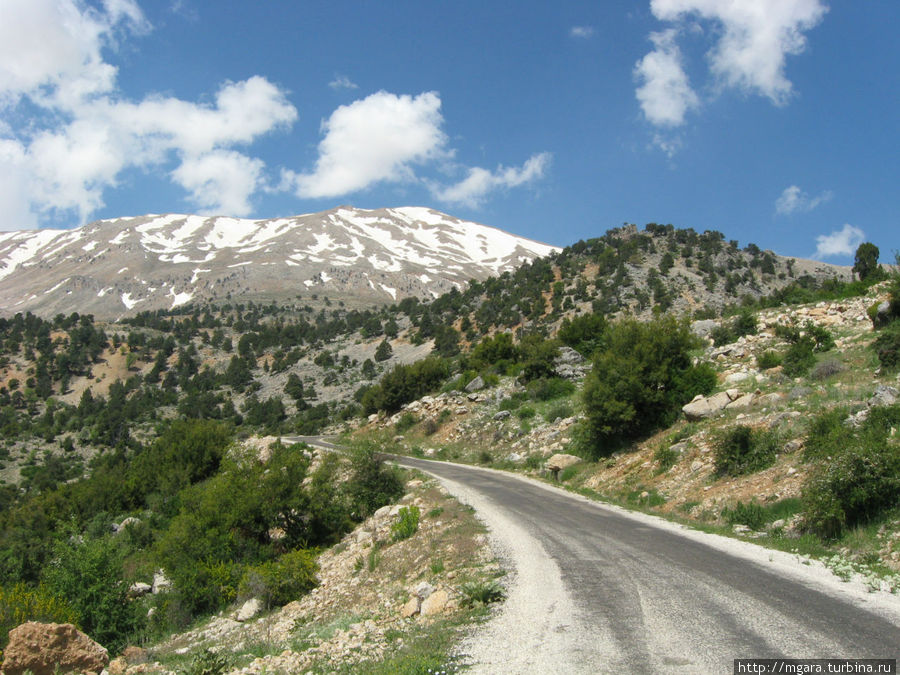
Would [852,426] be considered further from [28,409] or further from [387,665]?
[28,409]

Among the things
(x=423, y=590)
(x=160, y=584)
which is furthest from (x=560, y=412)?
(x=423, y=590)

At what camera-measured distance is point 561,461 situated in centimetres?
2092

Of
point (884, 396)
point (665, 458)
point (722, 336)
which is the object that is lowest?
point (665, 458)

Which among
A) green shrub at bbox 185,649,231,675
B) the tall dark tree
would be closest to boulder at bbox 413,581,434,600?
green shrub at bbox 185,649,231,675

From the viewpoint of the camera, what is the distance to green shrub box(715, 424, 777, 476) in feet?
41.9

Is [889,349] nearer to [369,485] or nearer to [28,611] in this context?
[369,485]

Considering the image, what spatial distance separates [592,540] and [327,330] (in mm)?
82785

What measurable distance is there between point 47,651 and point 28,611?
391 centimetres

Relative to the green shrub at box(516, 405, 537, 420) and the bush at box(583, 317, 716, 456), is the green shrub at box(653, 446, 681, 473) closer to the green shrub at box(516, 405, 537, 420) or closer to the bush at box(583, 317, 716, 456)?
the bush at box(583, 317, 716, 456)

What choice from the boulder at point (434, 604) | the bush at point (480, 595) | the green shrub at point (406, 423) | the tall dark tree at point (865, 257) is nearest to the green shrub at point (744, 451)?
the bush at point (480, 595)

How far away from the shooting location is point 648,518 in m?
12.6

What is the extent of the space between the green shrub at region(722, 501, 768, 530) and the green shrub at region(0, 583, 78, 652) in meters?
14.0

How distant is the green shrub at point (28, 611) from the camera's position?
32.7 feet

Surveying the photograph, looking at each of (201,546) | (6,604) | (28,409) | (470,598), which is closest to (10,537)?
(201,546)
